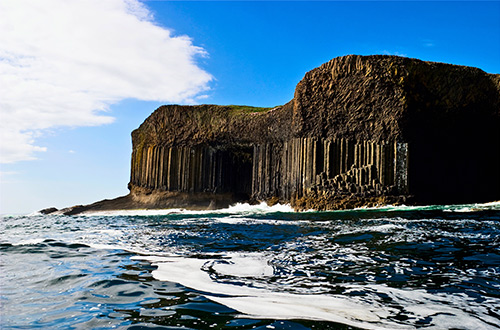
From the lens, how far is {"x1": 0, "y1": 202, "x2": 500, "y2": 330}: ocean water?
3516mm

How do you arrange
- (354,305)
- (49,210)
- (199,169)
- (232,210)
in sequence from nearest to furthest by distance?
(354,305)
(232,210)
(199,169)
(49,210)

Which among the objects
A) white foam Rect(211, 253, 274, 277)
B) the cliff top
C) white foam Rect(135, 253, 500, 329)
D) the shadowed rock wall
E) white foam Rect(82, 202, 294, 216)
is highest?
the cliff top

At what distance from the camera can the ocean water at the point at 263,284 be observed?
3.52m

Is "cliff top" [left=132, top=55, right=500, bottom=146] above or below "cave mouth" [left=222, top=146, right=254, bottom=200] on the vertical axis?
above

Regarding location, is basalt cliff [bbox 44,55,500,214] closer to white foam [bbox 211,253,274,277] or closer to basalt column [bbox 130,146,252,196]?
basalt column [bbox 130,146,252,196]

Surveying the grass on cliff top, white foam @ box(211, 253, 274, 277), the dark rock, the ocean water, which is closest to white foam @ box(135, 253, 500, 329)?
the ocean water

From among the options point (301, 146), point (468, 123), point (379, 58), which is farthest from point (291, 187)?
point (468, 123)

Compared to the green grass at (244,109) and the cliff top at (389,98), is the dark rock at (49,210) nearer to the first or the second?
the green grass at (244,109)

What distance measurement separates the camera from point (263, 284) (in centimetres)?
484

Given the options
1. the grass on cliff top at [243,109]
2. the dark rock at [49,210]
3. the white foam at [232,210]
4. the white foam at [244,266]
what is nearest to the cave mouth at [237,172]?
the white foam at [232,210]

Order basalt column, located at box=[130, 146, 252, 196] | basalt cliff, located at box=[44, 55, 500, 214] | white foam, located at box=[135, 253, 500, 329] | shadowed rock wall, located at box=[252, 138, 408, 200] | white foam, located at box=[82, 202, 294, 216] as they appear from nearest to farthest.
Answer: white foam, located at box=[135, 253, 500, 329] → shadowed rock wall, located at box=[252, 138, 408, 200] → basalt cliff, located at box=[44, 55, 500, 214] → white foam, located at box=[82, 202, 294, 216] → basalt column, located at box=[130, 146, 252, 196]

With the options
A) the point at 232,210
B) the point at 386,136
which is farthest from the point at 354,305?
the point at 232,210

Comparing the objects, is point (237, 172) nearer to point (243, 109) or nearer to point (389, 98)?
point (243, 109)

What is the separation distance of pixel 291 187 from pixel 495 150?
481 inches
